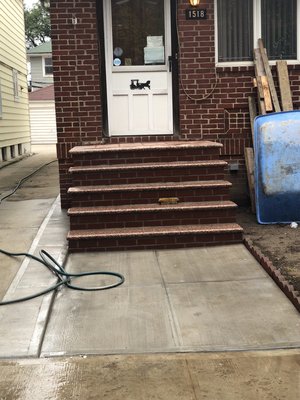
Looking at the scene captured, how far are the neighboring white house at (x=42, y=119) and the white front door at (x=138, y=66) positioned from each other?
21.5 meters

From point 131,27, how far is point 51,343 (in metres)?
5.21

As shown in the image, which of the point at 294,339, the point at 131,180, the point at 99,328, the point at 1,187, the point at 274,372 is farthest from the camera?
the point at 1,187

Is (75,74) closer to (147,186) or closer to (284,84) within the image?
(147,186)

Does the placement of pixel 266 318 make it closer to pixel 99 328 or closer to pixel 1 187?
pixel 99 328

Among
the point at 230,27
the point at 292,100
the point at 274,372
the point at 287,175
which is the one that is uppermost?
the point at 230,27

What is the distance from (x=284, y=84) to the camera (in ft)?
23.8

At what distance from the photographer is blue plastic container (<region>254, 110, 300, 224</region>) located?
254 inches

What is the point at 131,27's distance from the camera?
7449 millimetres

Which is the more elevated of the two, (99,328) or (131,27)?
(131,27)

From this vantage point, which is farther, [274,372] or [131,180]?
[131,180]

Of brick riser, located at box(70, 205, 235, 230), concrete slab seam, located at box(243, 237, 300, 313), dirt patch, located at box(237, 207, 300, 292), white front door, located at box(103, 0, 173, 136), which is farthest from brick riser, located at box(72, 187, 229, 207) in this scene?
A: white front door, located at box(103, 0, 173, 136)

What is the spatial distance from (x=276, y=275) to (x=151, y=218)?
1.78m

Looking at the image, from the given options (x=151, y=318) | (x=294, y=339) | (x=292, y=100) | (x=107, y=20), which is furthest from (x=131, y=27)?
(x=294, y=339)

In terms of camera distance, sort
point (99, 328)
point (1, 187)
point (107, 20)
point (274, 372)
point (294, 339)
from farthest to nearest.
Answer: point (1, 187) < point (107, 20) < point (99, 328) < point (294, 339) < point (274, 372)
